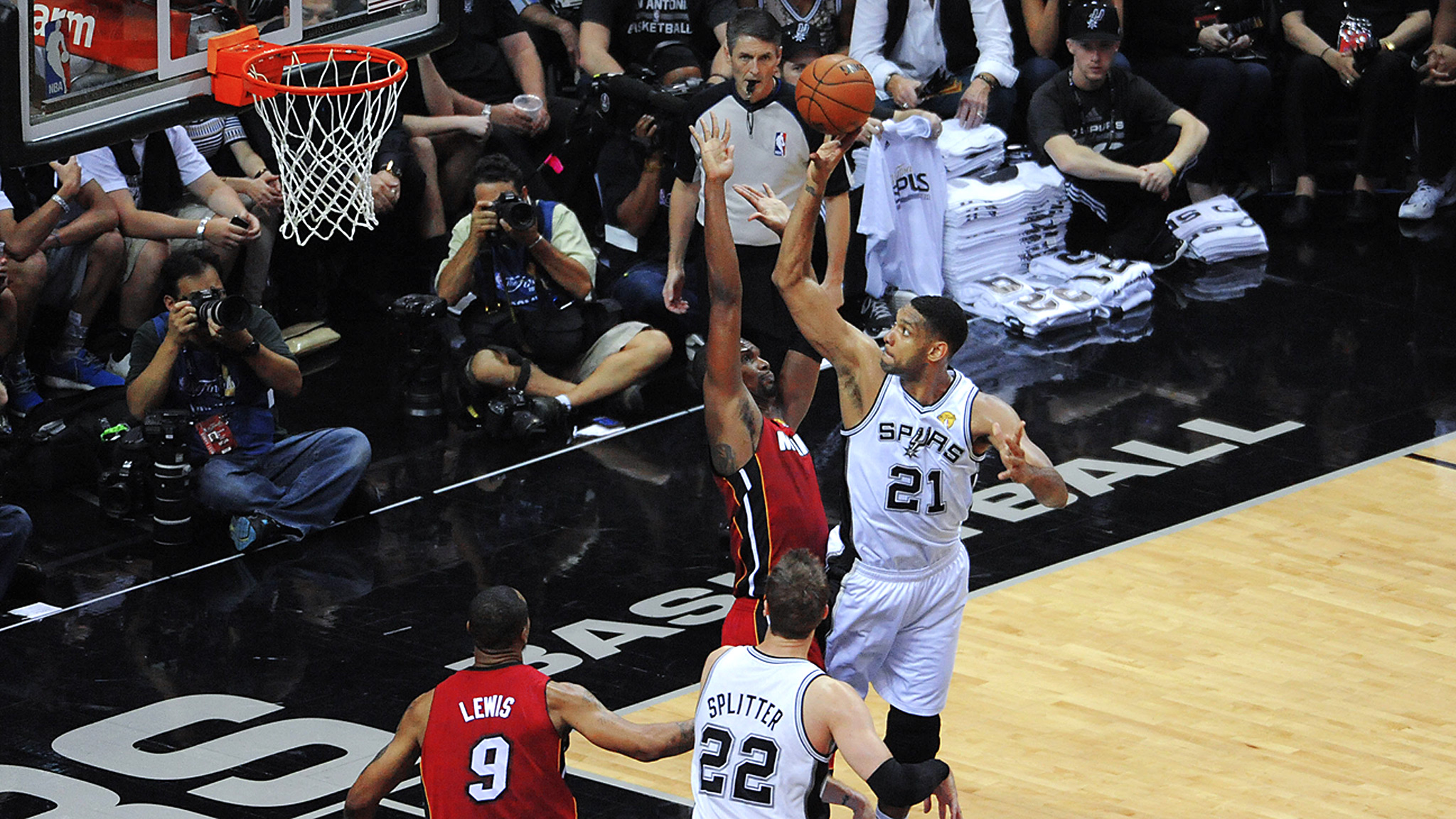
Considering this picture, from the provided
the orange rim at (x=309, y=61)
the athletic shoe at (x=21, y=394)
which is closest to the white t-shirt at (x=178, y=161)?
the athletic shoe at (x=21, y=394)

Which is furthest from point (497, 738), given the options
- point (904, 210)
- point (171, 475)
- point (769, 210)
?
point (904, 210)

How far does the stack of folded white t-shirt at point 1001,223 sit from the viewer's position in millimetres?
11867

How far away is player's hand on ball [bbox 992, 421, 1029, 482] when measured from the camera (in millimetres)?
6168

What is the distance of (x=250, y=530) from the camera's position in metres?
Answer: 8.80

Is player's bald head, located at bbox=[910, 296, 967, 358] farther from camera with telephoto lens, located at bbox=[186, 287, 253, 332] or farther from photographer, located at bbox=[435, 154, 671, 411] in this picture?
photographer, located at bbox=[435, 154, 671, 411]

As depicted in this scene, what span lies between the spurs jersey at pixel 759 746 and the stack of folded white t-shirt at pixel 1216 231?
8.19 metres

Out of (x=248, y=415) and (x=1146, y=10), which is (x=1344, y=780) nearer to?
(x=248, y=415)

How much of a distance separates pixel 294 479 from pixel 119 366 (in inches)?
75.9

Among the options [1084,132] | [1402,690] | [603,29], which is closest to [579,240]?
[603,29]

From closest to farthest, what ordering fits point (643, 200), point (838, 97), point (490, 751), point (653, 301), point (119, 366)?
point (490, 751) → point (838, 97) → point (119, 366) → point (653, 301) → point (643, 200)

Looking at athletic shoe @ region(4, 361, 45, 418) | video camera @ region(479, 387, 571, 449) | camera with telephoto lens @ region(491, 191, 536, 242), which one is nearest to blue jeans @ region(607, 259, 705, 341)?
video camera @ region(479, 387, 571, 449)

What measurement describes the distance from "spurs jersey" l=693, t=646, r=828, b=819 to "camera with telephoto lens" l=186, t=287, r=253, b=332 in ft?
13.8

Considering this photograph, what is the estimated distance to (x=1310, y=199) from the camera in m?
13.6

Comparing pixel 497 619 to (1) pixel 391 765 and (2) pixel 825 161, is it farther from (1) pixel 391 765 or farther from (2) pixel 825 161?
(2) pixel 825 161
